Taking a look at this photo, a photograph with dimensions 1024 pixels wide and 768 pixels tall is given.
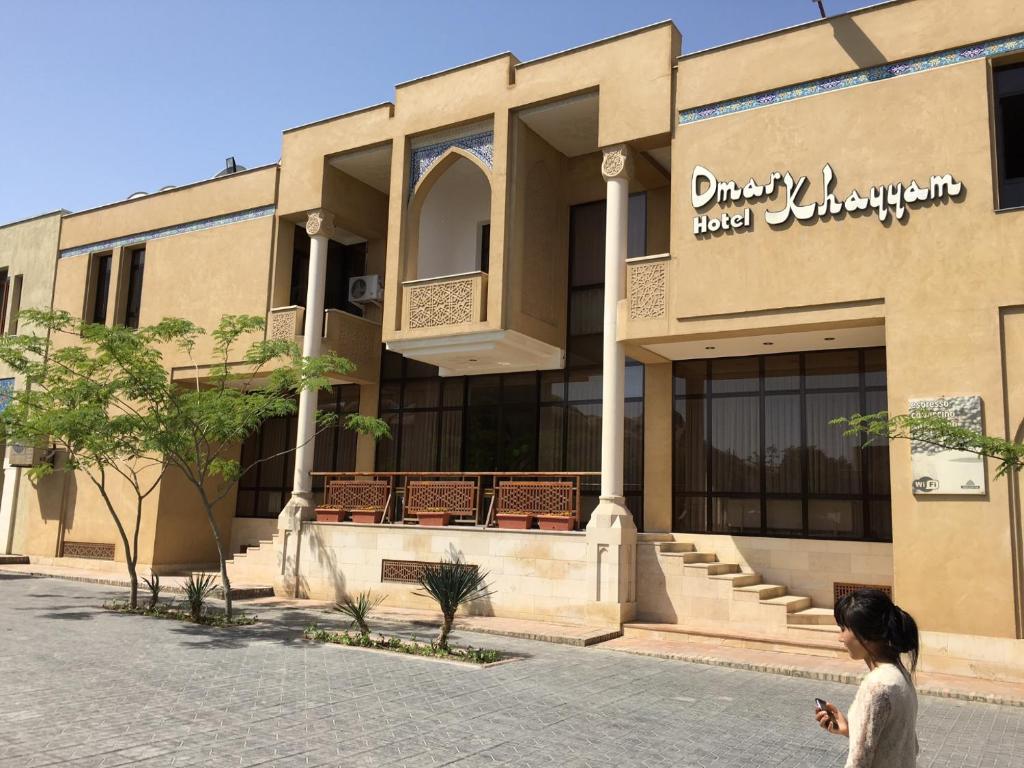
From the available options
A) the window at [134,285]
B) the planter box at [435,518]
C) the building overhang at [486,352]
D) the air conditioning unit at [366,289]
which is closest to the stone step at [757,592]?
the planter box at [435,518]

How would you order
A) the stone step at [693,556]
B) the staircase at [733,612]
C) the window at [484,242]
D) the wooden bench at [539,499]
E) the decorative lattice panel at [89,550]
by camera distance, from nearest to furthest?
the staircase at [733,612], the stone step at [693,556], the wooden bench at [539,499], the window at [484,242], the decorative lattice panel at [89,550]

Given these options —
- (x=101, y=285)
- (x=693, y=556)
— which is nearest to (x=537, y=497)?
(x=693, y=556)

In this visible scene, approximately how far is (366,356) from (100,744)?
13.0 m

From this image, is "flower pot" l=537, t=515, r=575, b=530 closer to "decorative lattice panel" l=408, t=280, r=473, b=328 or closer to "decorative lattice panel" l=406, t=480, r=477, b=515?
"decorative lattice panel" l=406, t=480, r=477, b=515

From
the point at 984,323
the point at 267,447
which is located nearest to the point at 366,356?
the point at 267,447

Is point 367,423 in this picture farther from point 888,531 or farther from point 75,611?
point 888,531

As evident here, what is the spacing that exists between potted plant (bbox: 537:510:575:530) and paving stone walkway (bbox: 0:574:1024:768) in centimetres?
293

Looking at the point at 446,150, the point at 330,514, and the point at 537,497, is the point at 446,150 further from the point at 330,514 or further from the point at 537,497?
the point at 330,514

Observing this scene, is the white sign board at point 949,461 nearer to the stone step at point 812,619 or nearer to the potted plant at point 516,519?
the stone step at point 812,619

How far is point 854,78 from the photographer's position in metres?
12.4

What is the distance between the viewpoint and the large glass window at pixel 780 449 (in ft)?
45.5

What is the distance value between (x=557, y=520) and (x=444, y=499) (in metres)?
2.53

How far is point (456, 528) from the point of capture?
15.0 metres

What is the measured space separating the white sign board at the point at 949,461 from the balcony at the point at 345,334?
36.2 feet
